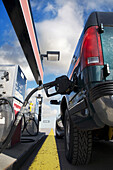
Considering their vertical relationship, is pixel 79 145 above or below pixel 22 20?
below

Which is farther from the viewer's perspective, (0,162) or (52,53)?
(52,53)

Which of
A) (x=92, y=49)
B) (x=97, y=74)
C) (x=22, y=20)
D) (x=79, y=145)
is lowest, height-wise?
(x=79, y=145)

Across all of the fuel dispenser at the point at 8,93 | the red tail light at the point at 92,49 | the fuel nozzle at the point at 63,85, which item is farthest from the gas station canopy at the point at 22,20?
the red tail light at the point at 92,49

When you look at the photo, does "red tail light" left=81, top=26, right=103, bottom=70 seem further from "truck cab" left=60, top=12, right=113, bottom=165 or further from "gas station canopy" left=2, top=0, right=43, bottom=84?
"gas station canopy" left=2, top=0, right=43, bottom=84

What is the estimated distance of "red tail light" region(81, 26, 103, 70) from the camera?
1.29 m

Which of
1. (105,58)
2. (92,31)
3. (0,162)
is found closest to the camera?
(105,58)

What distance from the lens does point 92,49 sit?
1.32 meters

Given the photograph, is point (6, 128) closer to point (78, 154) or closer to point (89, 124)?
point (78, 154)

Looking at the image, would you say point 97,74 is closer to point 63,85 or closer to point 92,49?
point 92,49

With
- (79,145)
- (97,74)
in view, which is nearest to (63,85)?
(97,74)

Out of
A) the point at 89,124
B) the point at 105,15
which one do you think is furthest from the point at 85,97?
the point at 105,15

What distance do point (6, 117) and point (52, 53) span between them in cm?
418

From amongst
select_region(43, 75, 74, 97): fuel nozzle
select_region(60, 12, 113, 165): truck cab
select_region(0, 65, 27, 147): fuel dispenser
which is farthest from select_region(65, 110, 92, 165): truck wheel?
select_region(0, 65, 27, 147): fuel dispenser

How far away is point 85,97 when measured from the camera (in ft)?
4.35
